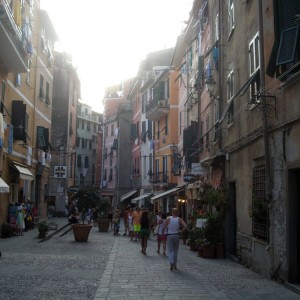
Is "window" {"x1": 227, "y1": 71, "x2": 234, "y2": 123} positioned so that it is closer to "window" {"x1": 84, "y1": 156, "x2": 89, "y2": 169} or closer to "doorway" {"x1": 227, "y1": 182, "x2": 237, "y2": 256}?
"doorway" {"x1": 227, "y1": 182, "x2": 237, "y2": 256}

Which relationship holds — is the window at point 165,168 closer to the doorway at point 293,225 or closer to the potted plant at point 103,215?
the potted plant at point 103,215

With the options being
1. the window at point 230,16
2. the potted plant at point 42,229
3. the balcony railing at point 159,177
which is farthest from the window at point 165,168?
the window at point 230,16

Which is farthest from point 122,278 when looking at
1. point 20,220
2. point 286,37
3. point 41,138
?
point 41,138

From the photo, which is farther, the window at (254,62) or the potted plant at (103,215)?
the potted plant at (103,215)

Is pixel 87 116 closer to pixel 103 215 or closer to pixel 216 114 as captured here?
pixel 103 215

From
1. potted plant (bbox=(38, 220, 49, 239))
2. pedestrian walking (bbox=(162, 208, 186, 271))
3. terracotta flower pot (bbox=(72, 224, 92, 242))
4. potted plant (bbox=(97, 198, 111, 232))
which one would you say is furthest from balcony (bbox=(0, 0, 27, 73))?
potted plant (bbox=(97, 198, 111, 232))

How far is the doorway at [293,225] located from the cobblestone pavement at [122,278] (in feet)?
1.48

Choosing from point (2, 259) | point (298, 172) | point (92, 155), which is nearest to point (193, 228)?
point (2, 259)

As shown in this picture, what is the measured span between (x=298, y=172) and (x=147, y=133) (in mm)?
37068

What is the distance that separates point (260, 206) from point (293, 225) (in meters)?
2.05

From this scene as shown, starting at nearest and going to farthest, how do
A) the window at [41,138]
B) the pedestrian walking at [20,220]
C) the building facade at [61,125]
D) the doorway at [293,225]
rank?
the doorway at [293,225]
the pedestrian walking at [20,220]
the window at [41,138]
the building facade at [61,125]

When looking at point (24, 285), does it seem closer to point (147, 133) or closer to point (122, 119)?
point (147, 133)

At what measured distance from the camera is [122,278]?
35.5 feet

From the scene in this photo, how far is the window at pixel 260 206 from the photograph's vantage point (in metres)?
11.7
